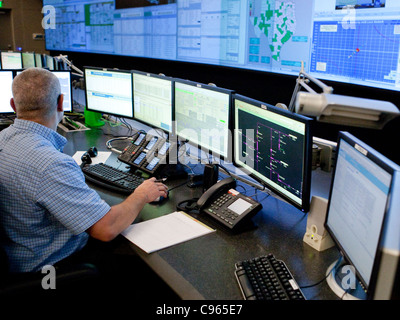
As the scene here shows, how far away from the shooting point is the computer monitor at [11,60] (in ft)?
16.1

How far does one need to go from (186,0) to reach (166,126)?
171cm

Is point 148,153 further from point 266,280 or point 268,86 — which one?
point 268,86

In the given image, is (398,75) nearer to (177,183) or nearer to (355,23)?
(355,23)

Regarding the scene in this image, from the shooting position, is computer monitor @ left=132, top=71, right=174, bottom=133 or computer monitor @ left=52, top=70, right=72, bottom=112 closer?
computer monitor @ left=132, top=71, right=174, bottom=133

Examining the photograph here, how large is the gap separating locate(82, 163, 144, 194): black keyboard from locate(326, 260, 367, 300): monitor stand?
100 centimetres

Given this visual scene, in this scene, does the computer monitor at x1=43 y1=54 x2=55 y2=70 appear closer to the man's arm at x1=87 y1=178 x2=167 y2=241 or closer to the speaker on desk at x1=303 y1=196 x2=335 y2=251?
the man's arm at x1=87 y1=178 x2=167 y2=241

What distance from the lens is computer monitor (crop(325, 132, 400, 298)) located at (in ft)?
3.06

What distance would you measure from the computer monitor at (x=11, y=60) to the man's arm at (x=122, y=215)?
394cm

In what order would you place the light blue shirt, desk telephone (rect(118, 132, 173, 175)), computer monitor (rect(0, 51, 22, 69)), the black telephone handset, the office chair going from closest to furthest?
1. the office chair
2. the light blue shirt
3. the black telephone handset
4. desk telephone (rect(118, 132, 173, 175))
5. computer monitor (rect(0, 51, 22, 69))

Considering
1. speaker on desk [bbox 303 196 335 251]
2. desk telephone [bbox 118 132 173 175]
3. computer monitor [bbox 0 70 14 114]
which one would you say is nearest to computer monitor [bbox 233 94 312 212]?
speaker on desk [bbox 303 196 335 251]

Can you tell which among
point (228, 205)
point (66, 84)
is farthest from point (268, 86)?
point (228, 205)

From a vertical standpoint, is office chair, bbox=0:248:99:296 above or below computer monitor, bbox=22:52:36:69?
below

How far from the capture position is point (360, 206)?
1.06m
